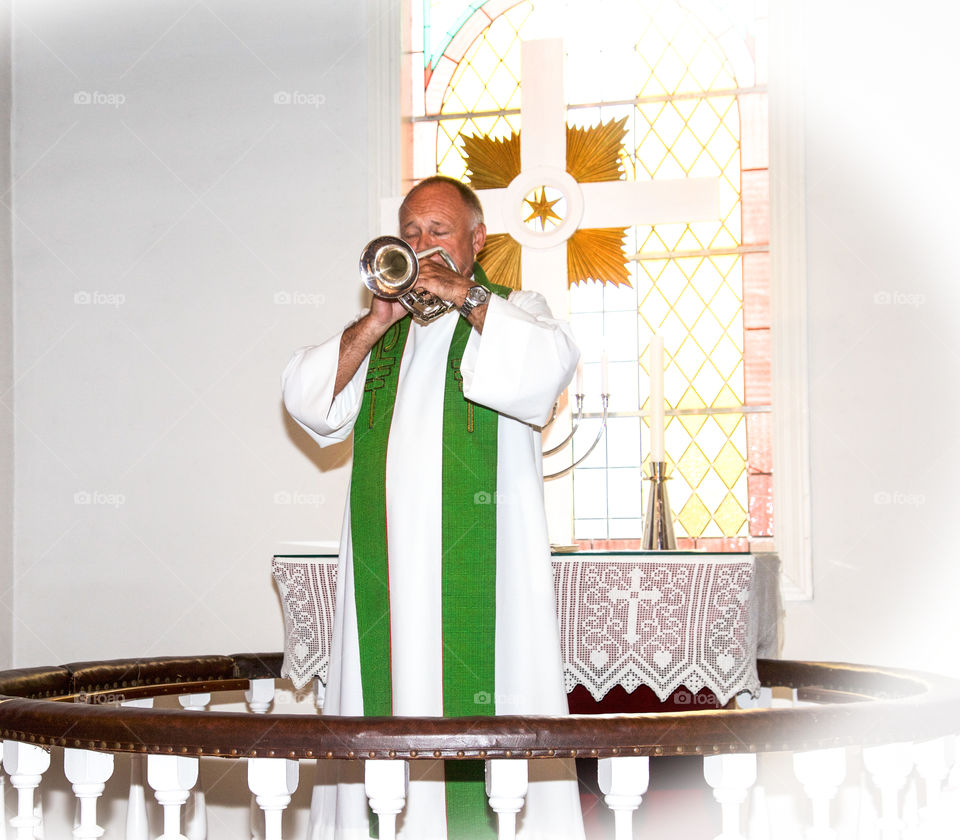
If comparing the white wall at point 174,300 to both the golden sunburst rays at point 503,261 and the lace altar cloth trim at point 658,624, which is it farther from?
the lace altar cloth trim at point 658,624

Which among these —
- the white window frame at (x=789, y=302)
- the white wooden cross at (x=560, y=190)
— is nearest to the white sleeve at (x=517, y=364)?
the white wooden cross at (x=560, y=190)

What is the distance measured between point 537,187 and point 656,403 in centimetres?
142

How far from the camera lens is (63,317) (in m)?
5.65

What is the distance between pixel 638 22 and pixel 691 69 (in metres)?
0.36

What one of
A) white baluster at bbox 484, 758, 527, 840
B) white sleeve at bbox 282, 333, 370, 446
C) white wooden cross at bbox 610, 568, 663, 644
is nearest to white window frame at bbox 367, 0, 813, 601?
white wooden cross at bbox 610, 568, 663, 644

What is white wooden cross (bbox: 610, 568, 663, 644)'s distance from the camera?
308 centimetres

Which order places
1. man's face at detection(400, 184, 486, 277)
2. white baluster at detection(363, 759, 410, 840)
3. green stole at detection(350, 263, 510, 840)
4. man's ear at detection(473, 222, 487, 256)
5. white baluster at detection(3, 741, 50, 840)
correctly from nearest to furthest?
white baluster at detection(363, 759, 410, 840) < white baluster at detection(3, 741, 50, 840) < green stole at detection(350, 263, 510, 840) < man's face at detection(400, 184, 486, 277) < man's ear at detection(473, 222, 487, 256)

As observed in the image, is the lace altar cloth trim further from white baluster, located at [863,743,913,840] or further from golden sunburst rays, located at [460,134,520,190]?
golden sunburst rays, located at [460,134,520,190]

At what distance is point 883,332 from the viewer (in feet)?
16.1

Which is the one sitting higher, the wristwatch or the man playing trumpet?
the wristwatch

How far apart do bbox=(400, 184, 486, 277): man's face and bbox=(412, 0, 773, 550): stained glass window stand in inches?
88.9

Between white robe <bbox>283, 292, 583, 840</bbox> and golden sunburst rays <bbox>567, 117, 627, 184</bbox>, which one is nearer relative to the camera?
white robe <bbox>283, 292, 583, 840</bbox>

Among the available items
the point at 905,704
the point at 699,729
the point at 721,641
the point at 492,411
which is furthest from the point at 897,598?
the point at 699,729

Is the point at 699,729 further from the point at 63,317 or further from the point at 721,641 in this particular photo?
the point at 63,317
